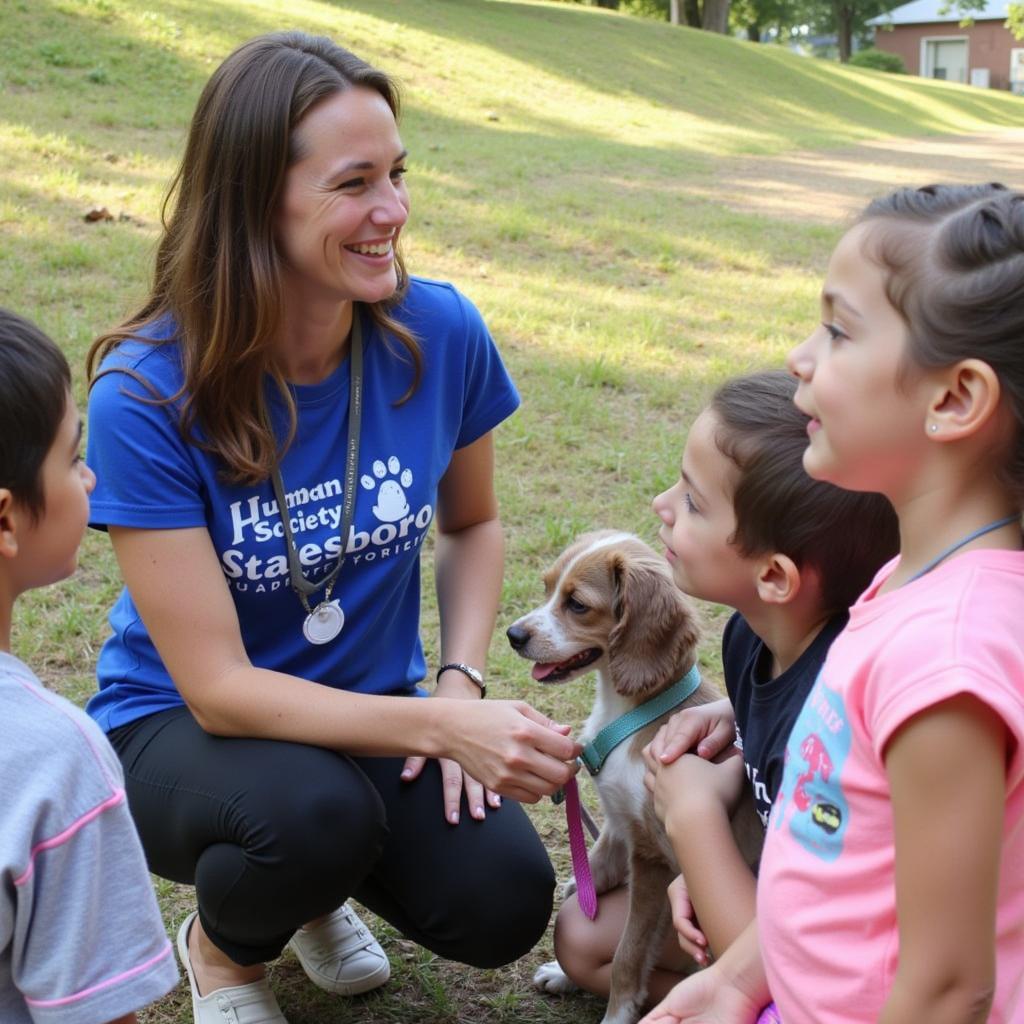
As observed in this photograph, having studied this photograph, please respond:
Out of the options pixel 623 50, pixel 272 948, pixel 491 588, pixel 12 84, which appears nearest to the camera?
pixel 272 948

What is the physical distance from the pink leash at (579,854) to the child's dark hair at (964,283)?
1.53 metres

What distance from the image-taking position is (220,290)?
2.89 m

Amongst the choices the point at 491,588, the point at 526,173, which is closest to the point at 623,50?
the point at 526,173

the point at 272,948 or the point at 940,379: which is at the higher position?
the point at 940,379

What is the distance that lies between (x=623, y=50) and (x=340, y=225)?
25.1 m

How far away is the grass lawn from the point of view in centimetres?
468

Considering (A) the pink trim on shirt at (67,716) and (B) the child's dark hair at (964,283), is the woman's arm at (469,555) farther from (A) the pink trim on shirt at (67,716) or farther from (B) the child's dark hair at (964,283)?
(B) the child's dark hair at (964,283)

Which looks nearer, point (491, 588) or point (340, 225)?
point (340, 225)

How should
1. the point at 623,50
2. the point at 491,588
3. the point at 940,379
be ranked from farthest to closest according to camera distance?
the point at 623,50, the point at 491,588, the point at 940,379

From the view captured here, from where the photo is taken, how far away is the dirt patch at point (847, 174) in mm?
12734

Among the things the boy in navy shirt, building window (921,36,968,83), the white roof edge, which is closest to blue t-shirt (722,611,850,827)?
the boy in navy shirt

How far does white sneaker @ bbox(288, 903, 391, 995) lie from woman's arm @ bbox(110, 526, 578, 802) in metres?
0.63

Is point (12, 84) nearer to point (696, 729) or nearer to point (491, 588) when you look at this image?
point (491, 588)

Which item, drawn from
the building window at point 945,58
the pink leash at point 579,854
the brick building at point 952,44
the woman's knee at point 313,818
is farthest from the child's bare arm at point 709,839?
the building window at point 945,58
